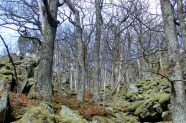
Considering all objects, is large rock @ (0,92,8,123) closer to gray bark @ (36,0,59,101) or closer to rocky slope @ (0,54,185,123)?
rocky slope @ (0,54,185,123)

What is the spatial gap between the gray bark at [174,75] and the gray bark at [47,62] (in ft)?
12.8

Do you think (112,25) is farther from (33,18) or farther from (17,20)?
(17,20)

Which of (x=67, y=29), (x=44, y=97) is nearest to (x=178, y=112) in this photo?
(x=44, y=97)

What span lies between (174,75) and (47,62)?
4.27m

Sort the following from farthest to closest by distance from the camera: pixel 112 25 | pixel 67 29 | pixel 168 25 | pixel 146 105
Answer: pixel 67 29 → pixel 112 25 → pixel 146 105 → pixel 168 25

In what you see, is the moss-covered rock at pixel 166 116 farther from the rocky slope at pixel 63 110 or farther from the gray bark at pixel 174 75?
the gray bark at pixel 174 75

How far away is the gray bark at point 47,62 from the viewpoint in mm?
4734

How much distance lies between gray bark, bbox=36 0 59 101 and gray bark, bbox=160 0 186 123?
390cm

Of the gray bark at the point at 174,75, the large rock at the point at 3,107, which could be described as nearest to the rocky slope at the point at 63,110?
the large rock at the point at 3,107

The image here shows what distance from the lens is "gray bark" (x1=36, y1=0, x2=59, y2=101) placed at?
4734 millimetres

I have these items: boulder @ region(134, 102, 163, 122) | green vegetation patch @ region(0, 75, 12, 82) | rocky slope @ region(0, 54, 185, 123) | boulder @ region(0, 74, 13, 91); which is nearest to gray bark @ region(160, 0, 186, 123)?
rocky slope @ region(0, 54, 185, 123)

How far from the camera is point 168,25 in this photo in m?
3.77

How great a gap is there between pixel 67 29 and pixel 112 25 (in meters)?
7.15

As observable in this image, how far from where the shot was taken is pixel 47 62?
200 inches
